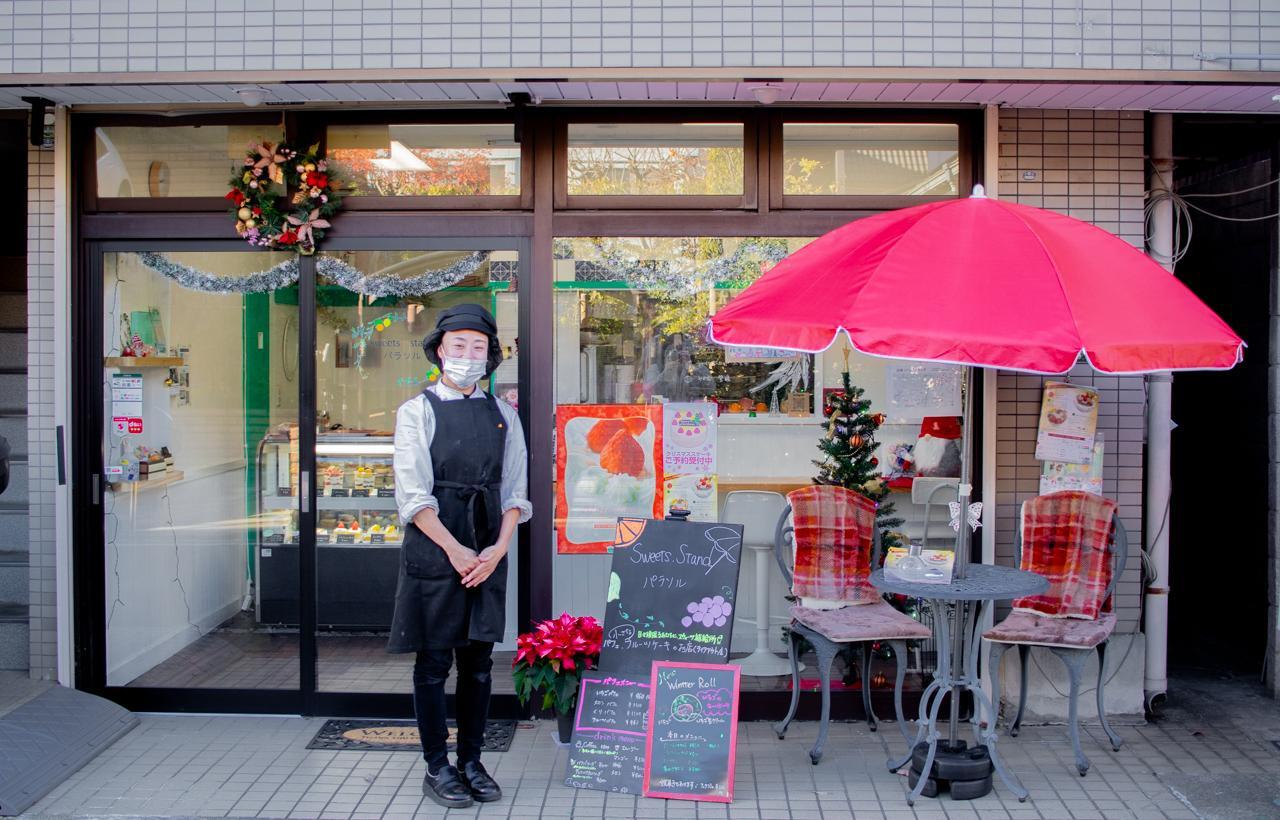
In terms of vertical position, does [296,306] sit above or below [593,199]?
below

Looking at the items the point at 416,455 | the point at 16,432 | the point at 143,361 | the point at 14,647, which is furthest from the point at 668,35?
the point at 14,647

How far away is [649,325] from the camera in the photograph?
6.13 metres

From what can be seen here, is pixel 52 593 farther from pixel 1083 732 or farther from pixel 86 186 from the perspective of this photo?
pixel 1083 732

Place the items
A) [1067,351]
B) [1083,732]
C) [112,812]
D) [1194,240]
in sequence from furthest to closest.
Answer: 1. [1194,240]
2. [1083,732]
3. [112,812]
4. [1067,351]

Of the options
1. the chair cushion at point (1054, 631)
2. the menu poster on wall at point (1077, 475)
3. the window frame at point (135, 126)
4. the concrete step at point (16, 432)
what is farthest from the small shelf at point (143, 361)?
the menu poster on wall at point (1077, 475)

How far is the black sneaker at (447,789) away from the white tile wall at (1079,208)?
3.07 m

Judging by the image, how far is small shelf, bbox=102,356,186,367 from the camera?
618 cm

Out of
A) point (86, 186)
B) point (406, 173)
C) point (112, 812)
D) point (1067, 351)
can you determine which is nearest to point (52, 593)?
point (112, 812)

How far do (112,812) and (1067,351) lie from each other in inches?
171

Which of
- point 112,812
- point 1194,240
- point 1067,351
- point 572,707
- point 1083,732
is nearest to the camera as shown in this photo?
point 1067,351

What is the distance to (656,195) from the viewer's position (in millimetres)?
5965

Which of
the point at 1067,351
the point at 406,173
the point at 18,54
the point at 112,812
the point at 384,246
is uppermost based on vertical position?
the point at 18,54

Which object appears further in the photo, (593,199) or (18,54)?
(593,199)

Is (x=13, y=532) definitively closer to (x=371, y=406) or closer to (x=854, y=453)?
(x=371, y=406)
